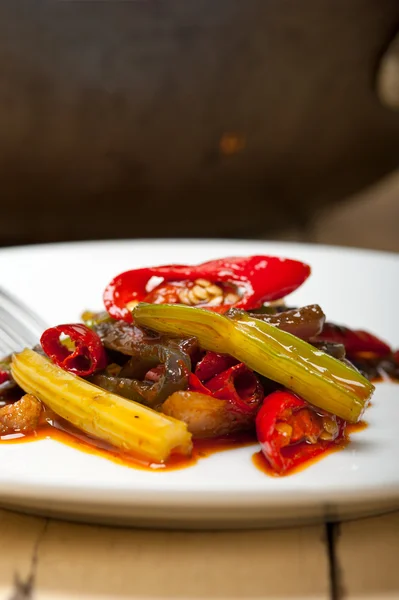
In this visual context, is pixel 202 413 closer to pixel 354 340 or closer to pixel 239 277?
pixel 239 277

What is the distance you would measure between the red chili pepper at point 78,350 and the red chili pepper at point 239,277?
0.39 feet

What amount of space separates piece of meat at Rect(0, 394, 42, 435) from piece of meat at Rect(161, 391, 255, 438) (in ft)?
0.85

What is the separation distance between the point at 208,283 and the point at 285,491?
717mm

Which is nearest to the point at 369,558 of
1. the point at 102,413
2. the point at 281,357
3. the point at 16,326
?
the point at 281,357

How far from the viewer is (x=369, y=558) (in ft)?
4.09

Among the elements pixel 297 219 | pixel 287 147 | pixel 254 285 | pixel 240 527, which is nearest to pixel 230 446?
pixel 240 527

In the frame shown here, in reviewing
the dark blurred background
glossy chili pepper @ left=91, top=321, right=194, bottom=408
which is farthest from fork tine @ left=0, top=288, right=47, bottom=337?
the dark blurred background

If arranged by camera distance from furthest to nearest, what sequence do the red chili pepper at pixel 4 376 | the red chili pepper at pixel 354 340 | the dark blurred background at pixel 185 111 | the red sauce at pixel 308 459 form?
the dark blurred background at pixel 185 111 → the red chili pepper at pixel 354 340 → the red chili pepper at pixel 4 376 → the red sauce at pixel 308 459

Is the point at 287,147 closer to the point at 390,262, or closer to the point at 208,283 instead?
the point at 390,262

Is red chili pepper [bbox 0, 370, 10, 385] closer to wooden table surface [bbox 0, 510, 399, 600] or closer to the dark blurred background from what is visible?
wooden table surface [bbox 0, 510, 399, 600]

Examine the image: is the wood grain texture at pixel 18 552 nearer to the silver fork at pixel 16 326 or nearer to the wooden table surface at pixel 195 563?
the wooden table surface at pixel 195 563

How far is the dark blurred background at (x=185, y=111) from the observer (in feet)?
9.50

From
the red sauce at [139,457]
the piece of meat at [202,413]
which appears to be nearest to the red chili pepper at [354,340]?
the red sauce at [139,457]

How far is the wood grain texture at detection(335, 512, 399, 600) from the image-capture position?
1172 millimetres
